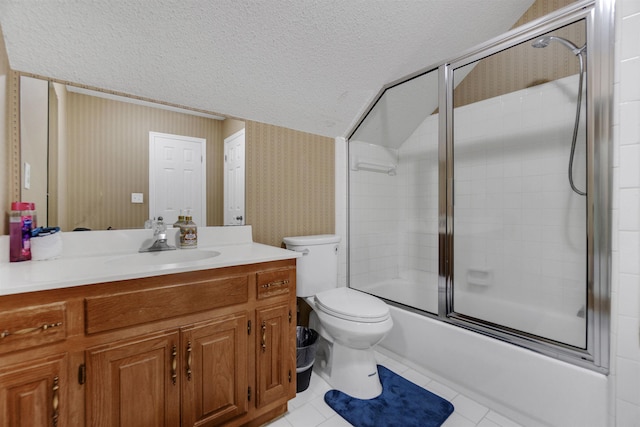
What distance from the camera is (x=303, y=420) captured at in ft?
4.59

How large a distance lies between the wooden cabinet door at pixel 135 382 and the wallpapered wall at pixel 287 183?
0.95 m

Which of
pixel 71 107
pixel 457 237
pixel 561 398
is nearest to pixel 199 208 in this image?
pixel 71 107

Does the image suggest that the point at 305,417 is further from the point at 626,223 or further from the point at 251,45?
the point at 251,45

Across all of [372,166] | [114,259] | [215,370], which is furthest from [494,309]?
[114,259]

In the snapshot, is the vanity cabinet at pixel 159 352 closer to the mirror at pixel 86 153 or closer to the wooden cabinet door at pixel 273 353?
the wooden cabinet door at pixel 273 353

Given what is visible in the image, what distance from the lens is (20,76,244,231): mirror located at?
49.6 inches

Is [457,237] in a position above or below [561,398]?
above

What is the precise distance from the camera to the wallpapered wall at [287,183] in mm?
1912

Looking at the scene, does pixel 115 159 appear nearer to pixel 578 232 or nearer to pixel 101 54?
pixel 101 54

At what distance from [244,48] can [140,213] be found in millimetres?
1034

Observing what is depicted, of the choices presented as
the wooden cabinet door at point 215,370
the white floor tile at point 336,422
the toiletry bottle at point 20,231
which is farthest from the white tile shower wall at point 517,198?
the toiletry bottle at point 20,231

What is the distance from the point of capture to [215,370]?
1178mm

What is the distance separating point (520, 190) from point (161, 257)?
227 cm

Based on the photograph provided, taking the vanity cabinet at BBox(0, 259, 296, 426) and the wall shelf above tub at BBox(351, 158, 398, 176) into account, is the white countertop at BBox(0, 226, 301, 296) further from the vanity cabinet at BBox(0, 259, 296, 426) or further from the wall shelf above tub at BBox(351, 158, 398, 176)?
the wall shelf above tub at BBox(351, 158, 398, 176)
